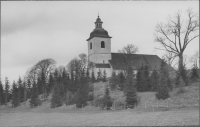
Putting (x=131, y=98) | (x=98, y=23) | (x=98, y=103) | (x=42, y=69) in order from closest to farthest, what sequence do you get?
(x=131, y=98) < (x=98, y=103) < (x=98, y=23) < (x=42, y=69)

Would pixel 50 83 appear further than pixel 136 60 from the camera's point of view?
No

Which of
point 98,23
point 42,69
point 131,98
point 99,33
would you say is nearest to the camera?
point 131,98

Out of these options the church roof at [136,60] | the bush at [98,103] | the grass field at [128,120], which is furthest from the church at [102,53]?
the grass field at [128,120]

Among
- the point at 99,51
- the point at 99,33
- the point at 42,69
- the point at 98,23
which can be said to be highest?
the point at 98,23

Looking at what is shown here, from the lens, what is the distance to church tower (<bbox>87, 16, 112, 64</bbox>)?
70.8m

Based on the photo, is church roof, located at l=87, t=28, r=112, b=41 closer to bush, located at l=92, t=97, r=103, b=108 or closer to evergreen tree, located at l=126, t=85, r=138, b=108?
bush, located at l=92, t=97, r=103, b=108

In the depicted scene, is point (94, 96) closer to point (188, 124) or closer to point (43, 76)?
point (188, 124)

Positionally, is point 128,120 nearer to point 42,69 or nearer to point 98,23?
point 98,23

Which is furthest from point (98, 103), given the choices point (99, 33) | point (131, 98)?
point (99, 33)

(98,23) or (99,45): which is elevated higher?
(98,23)

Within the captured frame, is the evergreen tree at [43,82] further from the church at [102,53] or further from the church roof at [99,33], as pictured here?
the church roof at [99,33]

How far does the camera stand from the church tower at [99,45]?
70750 mm

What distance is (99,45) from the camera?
233 feet

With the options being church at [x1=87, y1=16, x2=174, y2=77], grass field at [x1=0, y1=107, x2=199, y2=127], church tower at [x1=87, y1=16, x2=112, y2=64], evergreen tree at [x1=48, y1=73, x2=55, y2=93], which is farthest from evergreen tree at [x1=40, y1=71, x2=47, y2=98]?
grass field at [x1=0, y1=107, x2=199, y2=127]
